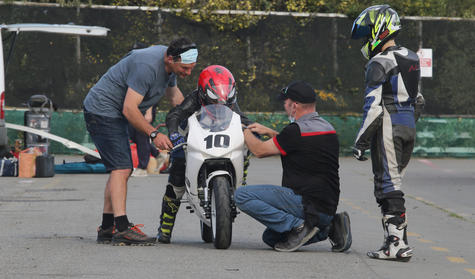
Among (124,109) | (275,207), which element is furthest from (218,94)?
(275,207)

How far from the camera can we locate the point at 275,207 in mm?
7609

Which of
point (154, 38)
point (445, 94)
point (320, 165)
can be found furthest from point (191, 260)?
point (445, 94)

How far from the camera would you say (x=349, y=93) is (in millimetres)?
21891

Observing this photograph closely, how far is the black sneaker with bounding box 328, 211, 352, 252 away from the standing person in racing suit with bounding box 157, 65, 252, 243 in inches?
42.9

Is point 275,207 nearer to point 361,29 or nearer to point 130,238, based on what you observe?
point 130,238

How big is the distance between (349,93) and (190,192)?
14.5 m

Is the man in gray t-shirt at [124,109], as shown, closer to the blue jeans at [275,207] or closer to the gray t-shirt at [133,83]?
the gray t-shirt at [133,83]

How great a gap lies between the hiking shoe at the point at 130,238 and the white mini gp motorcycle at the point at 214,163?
1.57 ft

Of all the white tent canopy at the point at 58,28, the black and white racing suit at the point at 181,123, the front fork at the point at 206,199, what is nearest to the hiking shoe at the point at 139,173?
the white tent canopy at the point at 58,28

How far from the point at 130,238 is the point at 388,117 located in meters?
2.26

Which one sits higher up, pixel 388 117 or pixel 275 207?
pixel 388 117

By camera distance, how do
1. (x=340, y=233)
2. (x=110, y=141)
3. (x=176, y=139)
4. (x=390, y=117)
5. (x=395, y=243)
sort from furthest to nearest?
(x=110, y=141), (x=176, y=139), (x=340, y=233), (x=390, y=117), (x=395, y=243)

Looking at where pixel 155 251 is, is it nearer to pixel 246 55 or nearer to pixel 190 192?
pixel 190 192

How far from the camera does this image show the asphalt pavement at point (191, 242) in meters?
6.61
